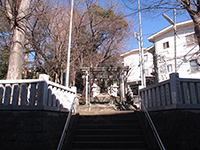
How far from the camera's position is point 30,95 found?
4801 millimetres

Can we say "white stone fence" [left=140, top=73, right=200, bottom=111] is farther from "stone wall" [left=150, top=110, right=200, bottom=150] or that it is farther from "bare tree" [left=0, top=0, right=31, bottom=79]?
"bare tree" [left=0, top=0, right=31, bottom=79]

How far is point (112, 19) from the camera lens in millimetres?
15656

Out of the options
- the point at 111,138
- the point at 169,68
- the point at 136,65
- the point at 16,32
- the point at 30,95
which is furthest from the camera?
the point at 136,65

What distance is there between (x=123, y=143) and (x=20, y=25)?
21.4 feet

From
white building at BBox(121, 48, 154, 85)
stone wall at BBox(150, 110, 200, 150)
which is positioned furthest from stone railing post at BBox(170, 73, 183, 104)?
white building at BBox(121, 48, 154, 85)

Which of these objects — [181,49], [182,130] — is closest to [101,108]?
[182,130]

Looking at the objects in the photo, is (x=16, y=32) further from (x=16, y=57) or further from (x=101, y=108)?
(x=101, y=108)

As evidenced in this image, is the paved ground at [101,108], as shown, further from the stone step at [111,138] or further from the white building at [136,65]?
the white building at [136,65]

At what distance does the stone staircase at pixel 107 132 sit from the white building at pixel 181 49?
40.1 feet

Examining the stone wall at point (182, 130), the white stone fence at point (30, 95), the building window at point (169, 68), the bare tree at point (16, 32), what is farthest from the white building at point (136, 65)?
the white stone fence at point (30, 95)

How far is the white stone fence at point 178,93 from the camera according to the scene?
459cm

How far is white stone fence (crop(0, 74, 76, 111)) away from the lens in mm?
4680

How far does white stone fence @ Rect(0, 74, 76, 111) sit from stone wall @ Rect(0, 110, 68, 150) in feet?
0.60

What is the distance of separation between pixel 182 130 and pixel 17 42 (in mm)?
7074
